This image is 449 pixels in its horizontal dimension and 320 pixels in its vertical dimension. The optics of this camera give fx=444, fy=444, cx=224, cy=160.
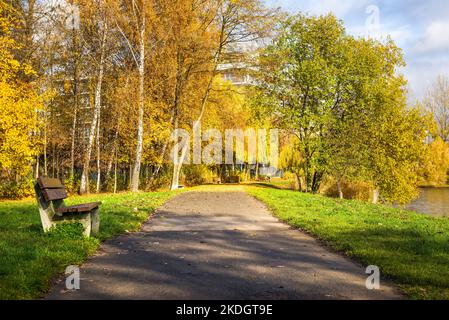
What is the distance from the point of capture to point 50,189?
8.50m

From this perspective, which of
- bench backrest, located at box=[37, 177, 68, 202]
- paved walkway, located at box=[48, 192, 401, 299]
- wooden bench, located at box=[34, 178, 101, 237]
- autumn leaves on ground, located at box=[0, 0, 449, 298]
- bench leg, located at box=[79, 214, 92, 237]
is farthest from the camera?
autumn leaves on ground, located at box=[0, 0, 449, 298]

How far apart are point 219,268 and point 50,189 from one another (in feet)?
12.9

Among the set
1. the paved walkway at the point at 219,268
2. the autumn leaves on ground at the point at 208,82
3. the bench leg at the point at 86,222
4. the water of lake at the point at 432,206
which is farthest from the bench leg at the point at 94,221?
the water of lake at the point at 432,206

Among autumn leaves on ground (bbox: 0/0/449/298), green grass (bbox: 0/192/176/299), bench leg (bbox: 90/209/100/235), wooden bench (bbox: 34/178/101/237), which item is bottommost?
green grass (bbox: 0/192/176/299)

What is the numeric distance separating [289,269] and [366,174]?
971 inches

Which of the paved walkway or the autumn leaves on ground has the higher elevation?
the autumn leaves on ground

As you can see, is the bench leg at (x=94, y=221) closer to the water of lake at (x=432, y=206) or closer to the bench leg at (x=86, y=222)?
the bench leg at (x=86, y=222)

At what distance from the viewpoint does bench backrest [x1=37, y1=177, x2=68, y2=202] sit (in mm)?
8086

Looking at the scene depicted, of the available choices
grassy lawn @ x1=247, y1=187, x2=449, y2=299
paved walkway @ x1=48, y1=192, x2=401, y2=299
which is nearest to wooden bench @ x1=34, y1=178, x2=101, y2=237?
paved walkway @ x1=48, y1=192, x2=401, y2=299

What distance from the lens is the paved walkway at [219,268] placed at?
5.30 meters

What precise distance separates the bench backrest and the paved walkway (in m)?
1.32

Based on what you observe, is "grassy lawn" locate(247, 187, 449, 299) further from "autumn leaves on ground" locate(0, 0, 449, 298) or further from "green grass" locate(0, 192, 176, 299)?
"autumn leaves on ground" locate(0, 0, 449, 298)
